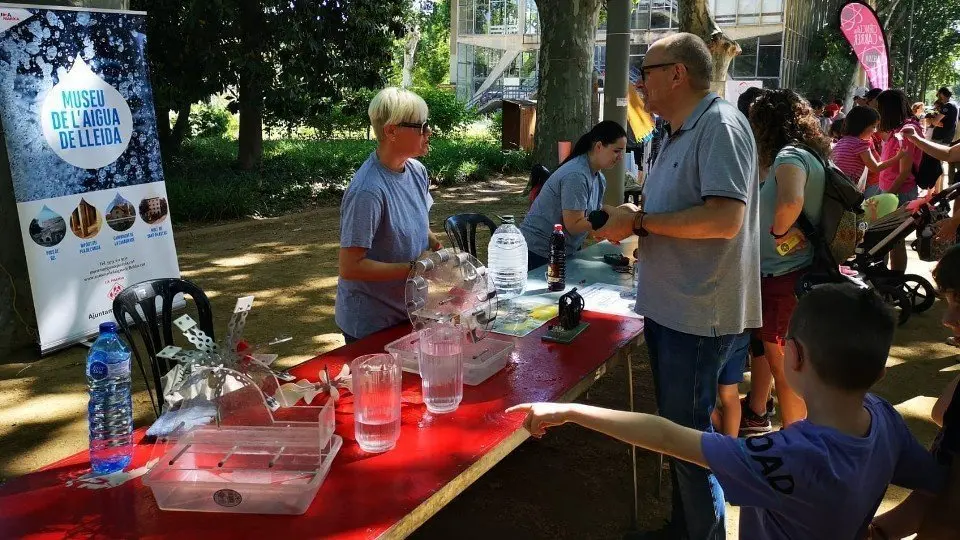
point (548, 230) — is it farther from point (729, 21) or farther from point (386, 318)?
point (729, 21)

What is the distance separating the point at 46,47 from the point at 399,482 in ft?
15.4

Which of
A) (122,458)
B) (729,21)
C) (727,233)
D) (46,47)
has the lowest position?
(122,458)

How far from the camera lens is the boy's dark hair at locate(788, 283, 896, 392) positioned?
4.58 ft

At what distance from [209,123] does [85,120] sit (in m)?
17.0

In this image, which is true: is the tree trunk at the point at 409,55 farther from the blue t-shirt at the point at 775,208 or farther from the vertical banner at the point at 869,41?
the blue t-shirt at the point at 775,208

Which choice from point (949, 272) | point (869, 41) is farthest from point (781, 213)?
point (869, 41)

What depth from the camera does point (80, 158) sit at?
16.7 feet

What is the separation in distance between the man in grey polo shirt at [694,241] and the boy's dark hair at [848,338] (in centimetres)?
77

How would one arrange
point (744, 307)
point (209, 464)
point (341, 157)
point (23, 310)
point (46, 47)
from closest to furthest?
point (209, 464) < point (744, 307) < point (46, 47) < point (23, 310) < point (341, 157)

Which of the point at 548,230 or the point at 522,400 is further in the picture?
the point at 548,230

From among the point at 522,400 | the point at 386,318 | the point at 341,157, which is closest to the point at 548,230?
the point at 386,318

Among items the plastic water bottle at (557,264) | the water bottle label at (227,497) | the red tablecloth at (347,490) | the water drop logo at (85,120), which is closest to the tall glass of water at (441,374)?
the red tablecloth at (347,490)

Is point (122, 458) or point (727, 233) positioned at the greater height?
point (727, 233)

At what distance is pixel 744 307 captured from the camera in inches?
92.0
